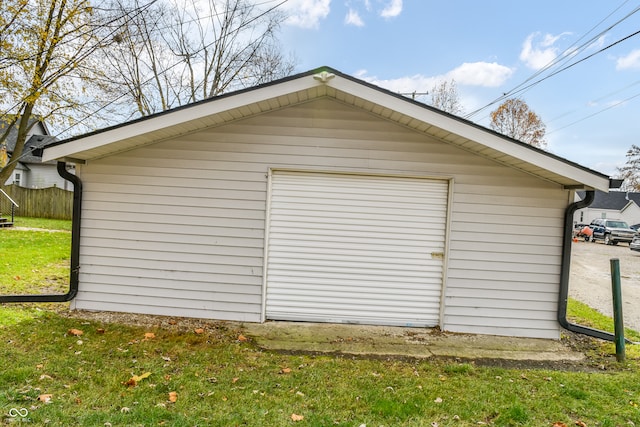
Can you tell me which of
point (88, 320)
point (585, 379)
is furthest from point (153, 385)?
point (585, 379)

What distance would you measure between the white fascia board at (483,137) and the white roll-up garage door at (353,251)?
1041 mm

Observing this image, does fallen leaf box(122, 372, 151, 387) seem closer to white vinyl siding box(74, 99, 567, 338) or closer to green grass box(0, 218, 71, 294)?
white vinyl siding box(74, 99, 567, 338)

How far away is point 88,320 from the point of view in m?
4.57

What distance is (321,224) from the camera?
5.02 meters

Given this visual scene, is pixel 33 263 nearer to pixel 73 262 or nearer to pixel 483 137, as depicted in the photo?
pixel 73 262

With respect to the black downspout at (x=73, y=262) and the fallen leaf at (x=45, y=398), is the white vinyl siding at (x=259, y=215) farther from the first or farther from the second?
the fallen leaf at (x=45, y=398)

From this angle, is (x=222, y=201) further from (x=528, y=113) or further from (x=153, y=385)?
(x=528, y=113)

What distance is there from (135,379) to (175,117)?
278 cm

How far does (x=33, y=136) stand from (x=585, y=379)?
3117cm

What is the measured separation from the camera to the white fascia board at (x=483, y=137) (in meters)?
4.08

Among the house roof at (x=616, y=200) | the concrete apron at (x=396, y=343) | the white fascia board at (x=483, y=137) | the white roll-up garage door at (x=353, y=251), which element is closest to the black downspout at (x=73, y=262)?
the concrete apron at (x=396, y=343)

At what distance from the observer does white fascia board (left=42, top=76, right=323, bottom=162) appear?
413cm

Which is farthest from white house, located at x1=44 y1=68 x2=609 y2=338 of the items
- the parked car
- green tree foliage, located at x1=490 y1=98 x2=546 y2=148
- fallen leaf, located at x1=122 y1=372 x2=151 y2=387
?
green tree foliage, located at x1=490 y1=98 x2=546 y2=148

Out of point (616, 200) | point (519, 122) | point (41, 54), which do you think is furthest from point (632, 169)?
point (41, 54)
